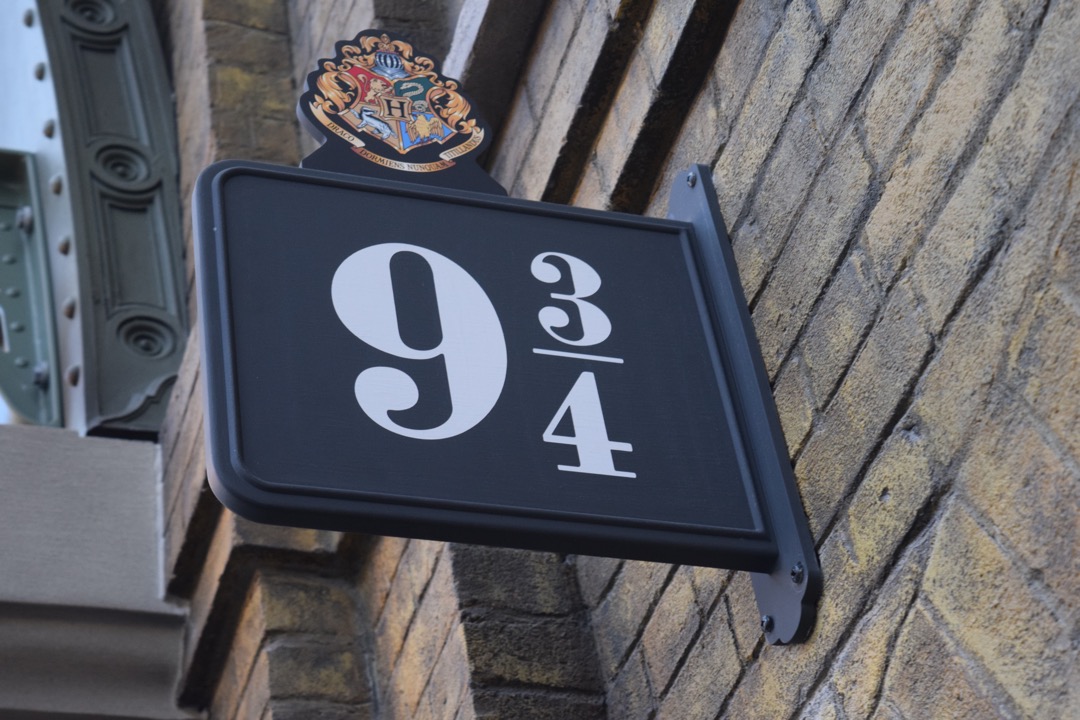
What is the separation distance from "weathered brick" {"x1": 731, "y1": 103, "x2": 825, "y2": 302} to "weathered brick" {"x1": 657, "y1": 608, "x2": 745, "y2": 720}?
A: 1.34 ft

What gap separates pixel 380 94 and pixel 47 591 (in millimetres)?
1319

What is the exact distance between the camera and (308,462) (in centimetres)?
139

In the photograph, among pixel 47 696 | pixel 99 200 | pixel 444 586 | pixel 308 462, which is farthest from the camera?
pixel 99 200

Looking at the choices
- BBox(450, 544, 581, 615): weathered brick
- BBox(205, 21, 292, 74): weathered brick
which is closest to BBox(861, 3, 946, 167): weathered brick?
BBox(450, 544, 581, 615): weathered brick

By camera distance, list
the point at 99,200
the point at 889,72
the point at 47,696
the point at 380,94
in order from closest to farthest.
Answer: the point at 889,72, the point at 380,94, the point at 47,696, the point at 99,200

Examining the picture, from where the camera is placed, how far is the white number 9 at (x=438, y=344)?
1.46 meters

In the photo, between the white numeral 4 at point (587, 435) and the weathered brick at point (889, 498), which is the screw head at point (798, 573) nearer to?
the weathered brick at point (889, 498)

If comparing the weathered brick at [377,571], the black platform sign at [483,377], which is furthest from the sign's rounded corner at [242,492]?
the weathered brick at [377,571]

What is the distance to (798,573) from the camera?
152 centimetres

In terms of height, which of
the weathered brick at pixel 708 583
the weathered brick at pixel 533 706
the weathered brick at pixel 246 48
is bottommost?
the weathered brick at pixel 246 48

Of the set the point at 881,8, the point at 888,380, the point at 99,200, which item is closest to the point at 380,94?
the point at 881,8

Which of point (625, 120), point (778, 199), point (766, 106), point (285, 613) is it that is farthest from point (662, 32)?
point (285, 613)

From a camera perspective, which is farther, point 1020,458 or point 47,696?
point 47,696

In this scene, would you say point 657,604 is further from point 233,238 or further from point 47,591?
point 47,591
